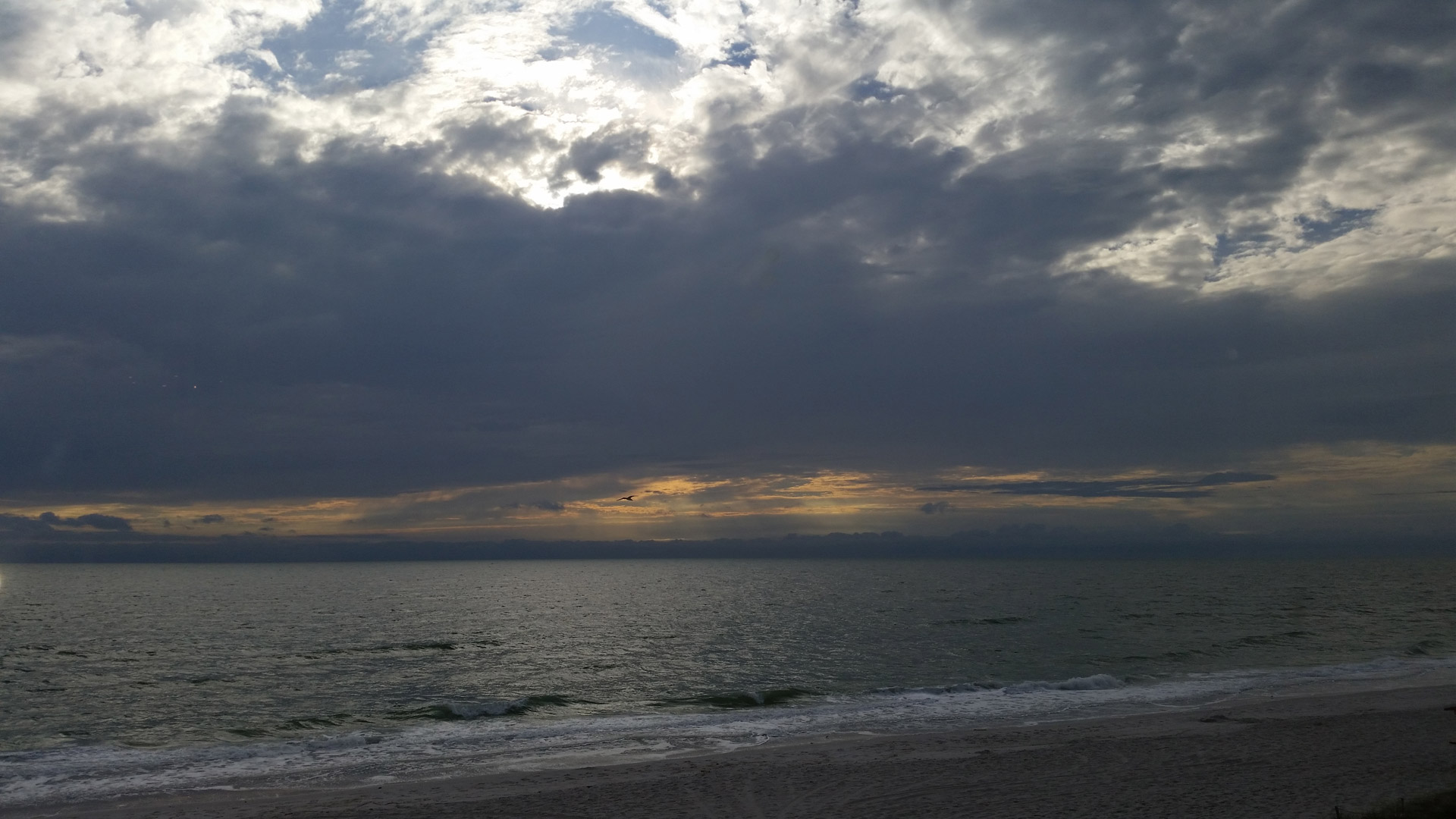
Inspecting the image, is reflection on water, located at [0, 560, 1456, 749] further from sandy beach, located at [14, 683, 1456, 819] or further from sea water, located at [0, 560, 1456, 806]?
sandy beach, located at [14, 683, 1456, 819]

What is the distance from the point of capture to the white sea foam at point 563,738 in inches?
950

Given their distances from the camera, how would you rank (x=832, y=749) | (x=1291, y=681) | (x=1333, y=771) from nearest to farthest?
(x=1333, y=771) < (x=832, y=749) < (x=1291, y=681)

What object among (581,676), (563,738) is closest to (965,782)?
(563,738)

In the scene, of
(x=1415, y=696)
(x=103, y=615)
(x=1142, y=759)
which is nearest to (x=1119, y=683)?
(x=1415, y=696)

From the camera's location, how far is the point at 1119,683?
40.6 m

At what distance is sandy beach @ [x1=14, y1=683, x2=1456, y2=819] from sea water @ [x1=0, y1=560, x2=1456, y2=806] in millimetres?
2308

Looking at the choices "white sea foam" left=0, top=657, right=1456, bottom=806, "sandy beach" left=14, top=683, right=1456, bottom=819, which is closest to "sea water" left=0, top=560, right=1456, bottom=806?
"white sea foam" left=0, top=657, right=1456, bottom=806

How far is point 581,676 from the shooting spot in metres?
44.9

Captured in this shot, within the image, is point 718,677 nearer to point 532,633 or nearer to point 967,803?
point 967,803

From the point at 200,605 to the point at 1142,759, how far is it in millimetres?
121088

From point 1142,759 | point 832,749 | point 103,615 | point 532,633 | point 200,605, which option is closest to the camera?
point 1142,759

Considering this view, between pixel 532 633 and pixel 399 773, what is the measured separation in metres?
46.7

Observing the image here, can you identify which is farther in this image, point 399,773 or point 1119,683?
point 1119,683

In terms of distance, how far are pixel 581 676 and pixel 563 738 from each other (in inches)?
608
